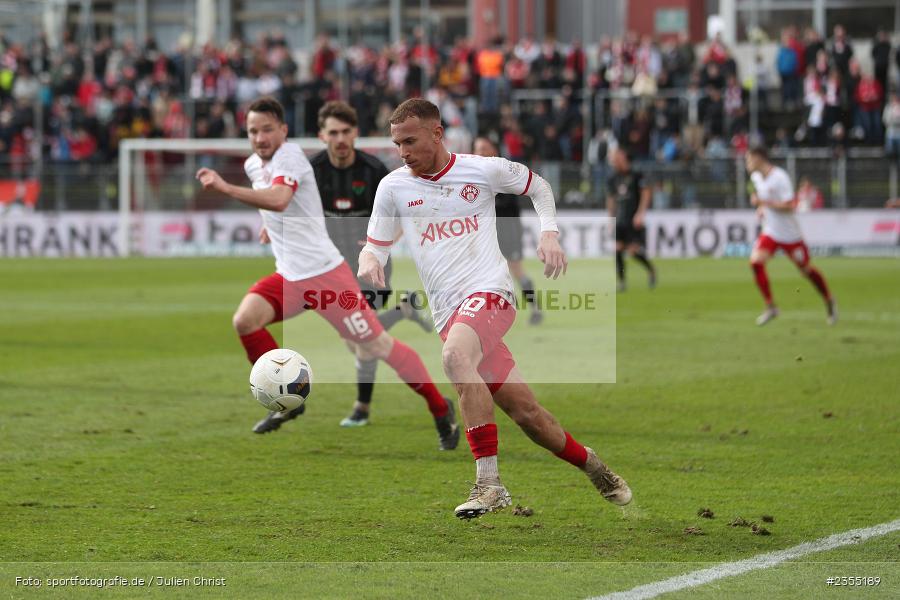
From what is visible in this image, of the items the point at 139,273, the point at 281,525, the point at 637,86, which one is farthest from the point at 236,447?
the point at 637,86

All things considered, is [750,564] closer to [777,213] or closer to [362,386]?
[362,386]

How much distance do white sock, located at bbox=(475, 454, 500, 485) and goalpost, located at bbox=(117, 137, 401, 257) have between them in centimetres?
2472

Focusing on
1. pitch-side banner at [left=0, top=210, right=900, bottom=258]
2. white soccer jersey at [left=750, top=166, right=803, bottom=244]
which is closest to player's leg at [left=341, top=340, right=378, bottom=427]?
white soccer jersey at [left=750, top=166, right=803, bottom=244]

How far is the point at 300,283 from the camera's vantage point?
8.92m

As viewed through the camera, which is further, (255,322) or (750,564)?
(255,322)

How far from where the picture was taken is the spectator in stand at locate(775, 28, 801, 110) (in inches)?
1251

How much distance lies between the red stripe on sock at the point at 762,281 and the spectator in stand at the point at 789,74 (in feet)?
52.9

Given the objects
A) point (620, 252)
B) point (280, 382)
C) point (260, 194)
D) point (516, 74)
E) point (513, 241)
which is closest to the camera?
point (280, 382)

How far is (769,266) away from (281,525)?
23.2 metres

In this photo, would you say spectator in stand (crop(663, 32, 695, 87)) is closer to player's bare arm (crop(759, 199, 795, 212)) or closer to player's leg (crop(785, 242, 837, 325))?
player's bare arm (crop(759, 199, 795, 212))

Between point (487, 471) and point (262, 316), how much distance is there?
3.13 meters

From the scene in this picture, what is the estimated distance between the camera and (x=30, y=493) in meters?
7.07

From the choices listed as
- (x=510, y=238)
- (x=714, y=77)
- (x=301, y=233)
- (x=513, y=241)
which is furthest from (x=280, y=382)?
(x=714, y=77)

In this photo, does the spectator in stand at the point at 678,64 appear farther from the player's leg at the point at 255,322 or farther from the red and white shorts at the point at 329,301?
the player's leg at the point at 255,322
